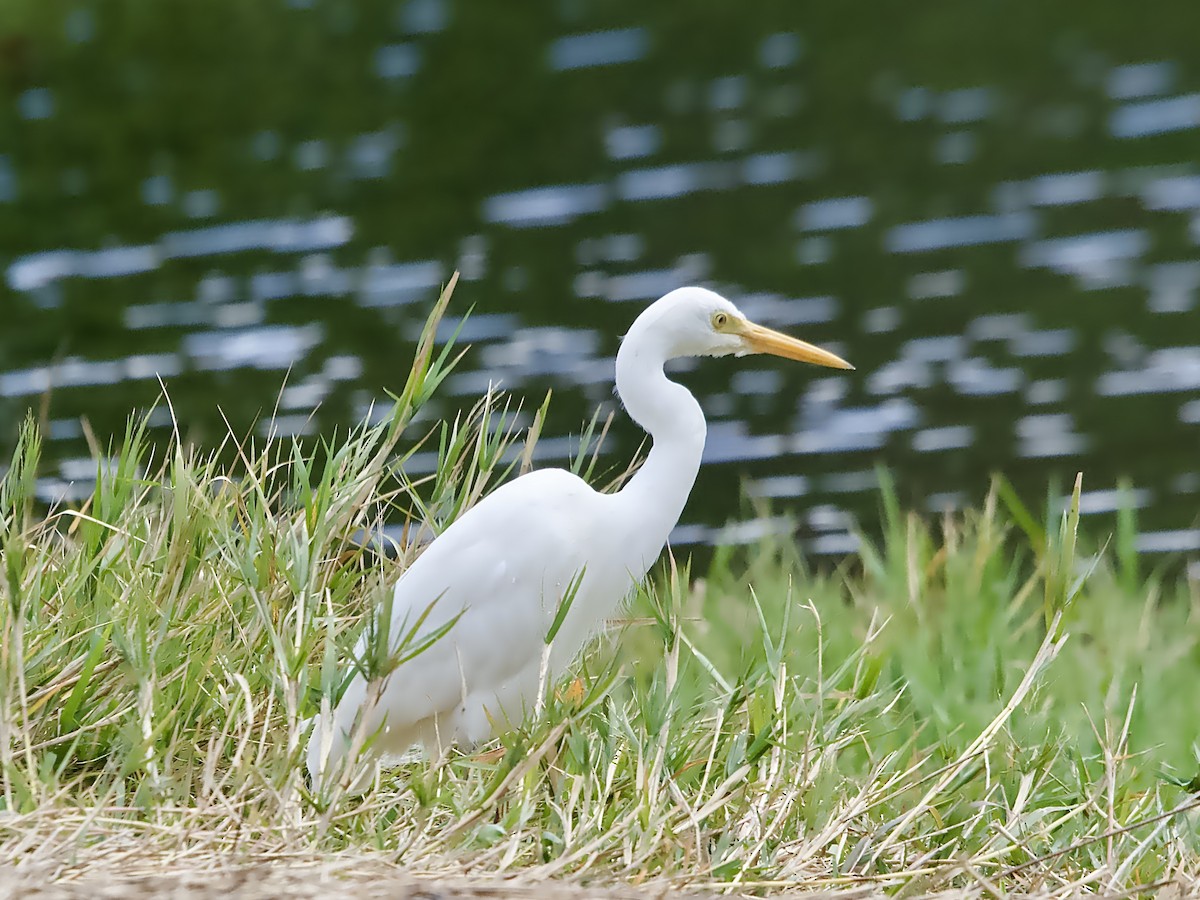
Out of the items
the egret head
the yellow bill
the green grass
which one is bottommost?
the green grass

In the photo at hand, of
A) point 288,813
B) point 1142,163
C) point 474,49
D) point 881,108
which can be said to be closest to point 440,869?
point 288,813

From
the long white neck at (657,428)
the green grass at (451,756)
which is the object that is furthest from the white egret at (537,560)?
the green grass at (451,756)

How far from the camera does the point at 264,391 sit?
854 centimetres

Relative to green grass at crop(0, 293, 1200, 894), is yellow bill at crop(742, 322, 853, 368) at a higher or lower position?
higher

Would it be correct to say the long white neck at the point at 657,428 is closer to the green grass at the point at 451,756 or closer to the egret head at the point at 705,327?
the egret head at the point at 705,327

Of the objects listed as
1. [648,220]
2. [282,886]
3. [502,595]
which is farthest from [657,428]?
[648,220]

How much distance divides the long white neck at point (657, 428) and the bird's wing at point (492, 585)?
0.36ft

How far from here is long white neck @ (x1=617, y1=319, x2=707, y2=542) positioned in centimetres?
332

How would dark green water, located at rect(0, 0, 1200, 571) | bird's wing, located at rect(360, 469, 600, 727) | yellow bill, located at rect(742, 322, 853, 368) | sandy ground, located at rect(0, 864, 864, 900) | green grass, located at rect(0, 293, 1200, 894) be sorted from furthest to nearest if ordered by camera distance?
dark green water, located at rect(0, 0, 1200, 571) → yellow bill, located at rect(742, 322, 853, 368) → bird's wing, located at rect(360, 469, 600, 727) → green grass, located at rect(0, 293, 1200, 894) → sandy ground, located at rect(0, 864, 864, 900)

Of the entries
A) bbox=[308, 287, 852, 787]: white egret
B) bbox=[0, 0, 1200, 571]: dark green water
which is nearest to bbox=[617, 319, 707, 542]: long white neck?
bbox=[308, 287, 852, 787]: white egret

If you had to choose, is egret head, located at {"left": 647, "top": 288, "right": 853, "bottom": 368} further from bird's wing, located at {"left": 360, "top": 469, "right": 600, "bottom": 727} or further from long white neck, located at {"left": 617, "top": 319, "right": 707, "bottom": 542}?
bird's wing, located at {"left": 360, "top": 469, "right": 600, "bottom": 727}

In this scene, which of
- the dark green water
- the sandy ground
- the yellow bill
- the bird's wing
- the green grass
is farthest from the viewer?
the dark green water

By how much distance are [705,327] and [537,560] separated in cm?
59

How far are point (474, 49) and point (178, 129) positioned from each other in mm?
2897
